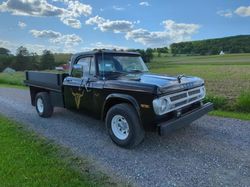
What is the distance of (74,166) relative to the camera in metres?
4.49

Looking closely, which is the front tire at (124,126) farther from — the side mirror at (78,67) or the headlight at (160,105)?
the side mirror at (78,67)

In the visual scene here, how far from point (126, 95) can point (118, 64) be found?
132cm

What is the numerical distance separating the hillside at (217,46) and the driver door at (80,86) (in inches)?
2670

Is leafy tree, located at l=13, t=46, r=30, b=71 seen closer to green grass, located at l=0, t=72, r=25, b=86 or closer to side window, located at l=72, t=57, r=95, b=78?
green grass, located at l=0, t=72, r=25, b=86

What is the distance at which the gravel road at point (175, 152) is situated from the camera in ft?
13.0

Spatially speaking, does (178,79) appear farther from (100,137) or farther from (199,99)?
(100,137)

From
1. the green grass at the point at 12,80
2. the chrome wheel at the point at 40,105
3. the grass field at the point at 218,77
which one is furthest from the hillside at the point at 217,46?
the chrome wheel at the point at 40,105

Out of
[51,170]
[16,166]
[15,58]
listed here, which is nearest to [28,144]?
[16,166]

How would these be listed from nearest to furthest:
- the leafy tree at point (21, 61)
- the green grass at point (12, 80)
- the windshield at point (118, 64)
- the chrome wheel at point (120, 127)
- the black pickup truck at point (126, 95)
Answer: the black pickup truck at point (126, 95) → the chrome wheel at point (120, 127) → the windshield at point (118, 64) → the green grass at point (12, 80) → the leafy tree at point (21, 61)

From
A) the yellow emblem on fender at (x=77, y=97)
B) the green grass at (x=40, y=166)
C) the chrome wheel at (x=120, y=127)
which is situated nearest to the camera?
the green grass at (x=40, y=166)

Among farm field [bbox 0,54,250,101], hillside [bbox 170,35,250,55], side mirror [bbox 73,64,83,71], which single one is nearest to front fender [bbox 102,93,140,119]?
side mirror [bbox 73,64,83,71]

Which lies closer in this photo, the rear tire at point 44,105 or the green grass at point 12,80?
the rear tire at point 44,105

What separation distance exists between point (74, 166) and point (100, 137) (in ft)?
5.15

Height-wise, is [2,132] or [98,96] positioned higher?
[98,96]
